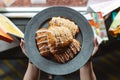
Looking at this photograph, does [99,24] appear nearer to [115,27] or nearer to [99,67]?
[115,27]

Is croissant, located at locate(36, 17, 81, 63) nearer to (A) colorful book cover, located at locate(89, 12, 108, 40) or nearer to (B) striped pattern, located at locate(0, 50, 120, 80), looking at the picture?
(A) colorful book cover, located at locate(89, 12, 108, 40)

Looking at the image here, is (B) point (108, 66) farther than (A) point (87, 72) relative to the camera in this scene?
Yes

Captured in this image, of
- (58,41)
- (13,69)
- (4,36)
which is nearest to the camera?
(58,41)

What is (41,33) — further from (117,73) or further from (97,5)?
(117,73)

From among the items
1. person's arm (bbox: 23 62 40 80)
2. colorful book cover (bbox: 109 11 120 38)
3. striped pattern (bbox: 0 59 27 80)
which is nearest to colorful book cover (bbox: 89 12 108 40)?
colorful book cover (bbox: 109 11 120 38)

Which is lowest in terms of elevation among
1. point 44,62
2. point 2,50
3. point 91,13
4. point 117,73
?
point 117,73

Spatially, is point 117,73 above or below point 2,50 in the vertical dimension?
below

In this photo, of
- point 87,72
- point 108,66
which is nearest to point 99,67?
point 108,66

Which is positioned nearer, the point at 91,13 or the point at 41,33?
the point at 41,33

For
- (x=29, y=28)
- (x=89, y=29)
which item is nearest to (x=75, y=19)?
(x=89, y=29)
